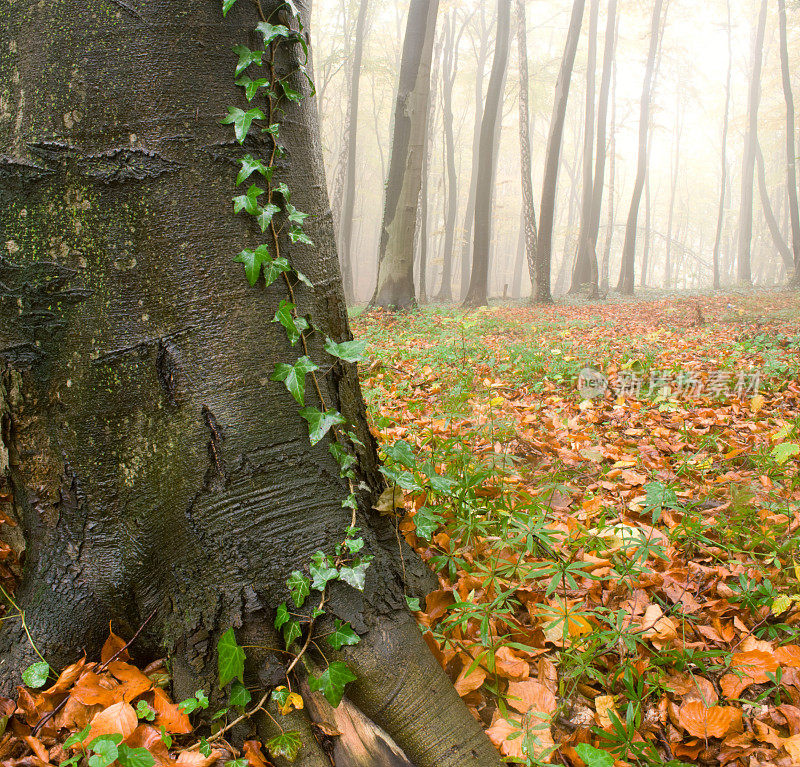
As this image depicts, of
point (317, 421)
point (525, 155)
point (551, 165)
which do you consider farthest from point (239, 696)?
point (525, 155)

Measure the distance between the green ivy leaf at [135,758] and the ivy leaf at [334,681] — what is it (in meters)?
0.34

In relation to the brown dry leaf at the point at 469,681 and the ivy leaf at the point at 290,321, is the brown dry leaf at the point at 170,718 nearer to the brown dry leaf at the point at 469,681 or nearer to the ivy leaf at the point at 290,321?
the brown dry leaf at the point at 469,681

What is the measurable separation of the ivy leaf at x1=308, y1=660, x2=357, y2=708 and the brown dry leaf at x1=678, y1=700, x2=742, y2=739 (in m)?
0.80

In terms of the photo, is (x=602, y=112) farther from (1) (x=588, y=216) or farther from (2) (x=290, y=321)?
(2) (x=290, y=321)

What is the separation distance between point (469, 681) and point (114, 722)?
2.68ft

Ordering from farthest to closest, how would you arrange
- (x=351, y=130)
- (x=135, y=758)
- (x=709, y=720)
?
1. (x=351, y=130)
2. (x=709, y=720)
3. (x=135, y=758)

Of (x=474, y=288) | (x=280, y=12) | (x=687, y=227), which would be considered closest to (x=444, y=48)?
(x=474, y=288)

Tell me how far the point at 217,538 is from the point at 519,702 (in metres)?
0.85

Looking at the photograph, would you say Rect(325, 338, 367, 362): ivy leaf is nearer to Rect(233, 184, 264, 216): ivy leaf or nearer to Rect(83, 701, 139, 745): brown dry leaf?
Rect(233, 184, 264, 216): ivy leaf

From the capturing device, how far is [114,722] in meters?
1.08

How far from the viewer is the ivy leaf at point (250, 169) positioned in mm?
1161

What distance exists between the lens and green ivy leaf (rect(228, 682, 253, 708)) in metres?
1.12

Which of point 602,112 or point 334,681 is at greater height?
point 602,112

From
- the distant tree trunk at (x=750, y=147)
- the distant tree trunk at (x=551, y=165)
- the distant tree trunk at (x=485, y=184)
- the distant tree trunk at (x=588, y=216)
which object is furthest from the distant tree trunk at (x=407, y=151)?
the distant tree trunk at (x=750, y=147)
